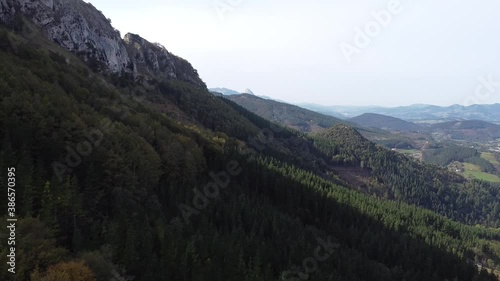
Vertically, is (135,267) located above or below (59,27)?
below

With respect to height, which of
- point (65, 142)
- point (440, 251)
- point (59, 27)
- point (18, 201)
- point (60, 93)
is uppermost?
point (59, 27)

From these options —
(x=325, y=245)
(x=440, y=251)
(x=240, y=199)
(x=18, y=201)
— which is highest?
(x=18, y=201)

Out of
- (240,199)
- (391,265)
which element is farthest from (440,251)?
(240,199)

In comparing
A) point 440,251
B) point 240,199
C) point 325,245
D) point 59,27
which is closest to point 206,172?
point 240,199

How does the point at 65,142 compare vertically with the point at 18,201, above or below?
above

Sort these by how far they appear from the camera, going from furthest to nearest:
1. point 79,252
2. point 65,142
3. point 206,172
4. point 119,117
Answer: point 206,172, point 119,117, point 65,142, point 79,252

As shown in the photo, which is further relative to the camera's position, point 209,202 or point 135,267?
point 209,202

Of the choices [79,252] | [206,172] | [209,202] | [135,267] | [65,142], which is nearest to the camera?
[79,252]

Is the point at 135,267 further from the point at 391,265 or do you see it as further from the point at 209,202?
the point at 391,265

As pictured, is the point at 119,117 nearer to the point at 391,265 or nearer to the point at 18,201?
the point at 18,201
